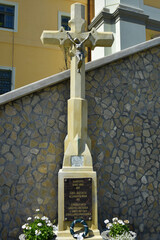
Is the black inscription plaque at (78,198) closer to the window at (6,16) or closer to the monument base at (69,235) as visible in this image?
the monument base at (69,235)

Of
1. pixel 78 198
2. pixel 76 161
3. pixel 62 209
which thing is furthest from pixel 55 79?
pixel 62 209

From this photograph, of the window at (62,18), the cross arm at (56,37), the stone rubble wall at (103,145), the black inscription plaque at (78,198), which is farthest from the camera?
the window at (62,18)

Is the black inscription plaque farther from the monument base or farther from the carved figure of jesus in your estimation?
the carved figure of jesus

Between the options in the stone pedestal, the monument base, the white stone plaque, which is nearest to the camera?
the monument base

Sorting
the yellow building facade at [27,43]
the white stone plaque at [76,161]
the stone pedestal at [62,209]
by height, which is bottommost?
the stone pedestal at [62,209]

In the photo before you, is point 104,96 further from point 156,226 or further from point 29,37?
point 29,37

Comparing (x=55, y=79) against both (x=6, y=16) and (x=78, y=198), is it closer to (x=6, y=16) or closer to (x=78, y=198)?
(x=78, y=198)

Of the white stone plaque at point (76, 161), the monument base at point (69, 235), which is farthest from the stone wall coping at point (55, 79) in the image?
the monument base at point (69, 235)

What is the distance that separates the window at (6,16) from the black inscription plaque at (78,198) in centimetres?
862

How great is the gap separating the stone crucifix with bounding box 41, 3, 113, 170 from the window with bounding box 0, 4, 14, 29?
6.72 m

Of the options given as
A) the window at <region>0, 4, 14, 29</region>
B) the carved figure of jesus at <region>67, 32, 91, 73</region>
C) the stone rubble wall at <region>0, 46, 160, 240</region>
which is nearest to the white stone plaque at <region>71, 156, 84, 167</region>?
the stone rubble wall at <region>0, 46, 160, 240</region>

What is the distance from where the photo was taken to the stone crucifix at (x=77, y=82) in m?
4.84

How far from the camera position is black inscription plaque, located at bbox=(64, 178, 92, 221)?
4680 mm

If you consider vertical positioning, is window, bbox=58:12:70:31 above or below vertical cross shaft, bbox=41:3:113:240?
above
